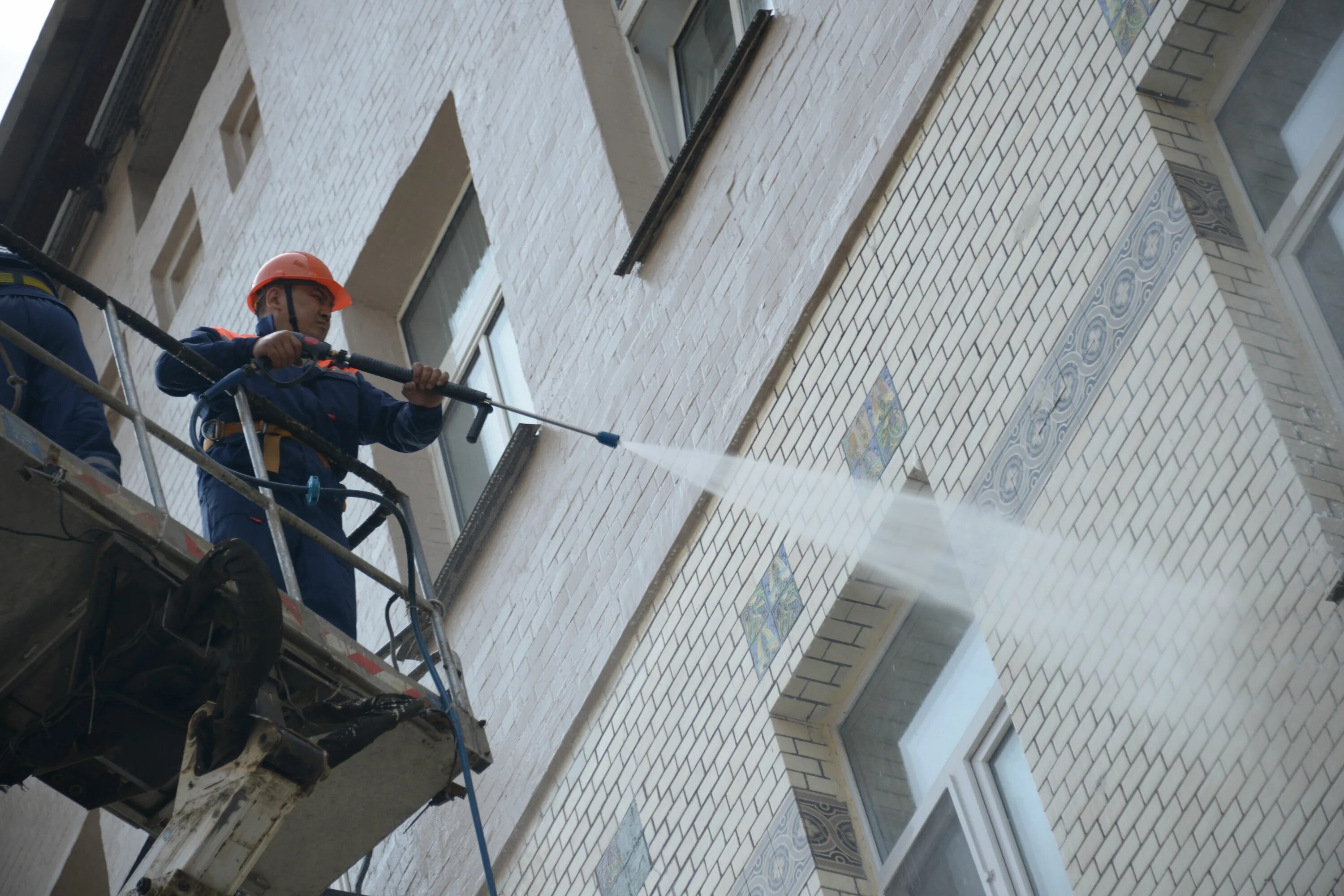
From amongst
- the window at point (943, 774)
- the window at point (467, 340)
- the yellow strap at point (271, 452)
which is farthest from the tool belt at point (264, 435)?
the window at point (467, 340)

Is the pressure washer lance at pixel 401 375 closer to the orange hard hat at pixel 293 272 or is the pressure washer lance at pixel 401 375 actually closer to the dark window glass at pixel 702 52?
the orange hard hat at pixel 293 272

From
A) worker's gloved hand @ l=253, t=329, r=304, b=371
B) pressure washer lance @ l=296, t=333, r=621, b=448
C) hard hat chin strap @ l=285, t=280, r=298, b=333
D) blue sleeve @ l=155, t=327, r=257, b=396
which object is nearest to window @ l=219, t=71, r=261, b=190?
hard hat chin strap @ l=285, t=280, r=298, b=333

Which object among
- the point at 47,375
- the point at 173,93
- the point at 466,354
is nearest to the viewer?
the point at 47,375

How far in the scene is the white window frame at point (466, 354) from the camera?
1083 cm

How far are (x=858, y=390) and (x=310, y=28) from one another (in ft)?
23.2

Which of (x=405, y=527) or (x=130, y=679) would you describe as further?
(x=405, y=527)

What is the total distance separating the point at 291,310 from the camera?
8477mm

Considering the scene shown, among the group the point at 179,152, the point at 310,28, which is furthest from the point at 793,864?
the point at 179,152

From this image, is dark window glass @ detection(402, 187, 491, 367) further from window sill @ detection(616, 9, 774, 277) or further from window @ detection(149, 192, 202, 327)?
window @ detection(149, 192, 202, 327)

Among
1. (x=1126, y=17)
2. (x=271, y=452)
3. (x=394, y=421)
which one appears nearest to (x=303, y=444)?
(x=271, y=452)

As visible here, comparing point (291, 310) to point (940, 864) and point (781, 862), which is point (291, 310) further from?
point (940, 864)

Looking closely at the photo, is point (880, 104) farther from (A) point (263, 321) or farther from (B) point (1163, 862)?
(B) point (1163, 862)

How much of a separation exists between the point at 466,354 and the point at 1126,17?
18.5 ft

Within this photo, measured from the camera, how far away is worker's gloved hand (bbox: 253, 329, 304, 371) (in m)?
7.28
